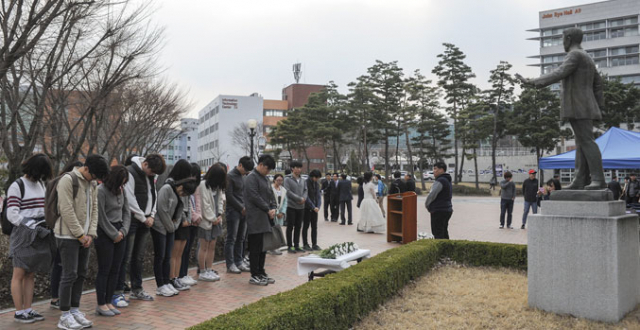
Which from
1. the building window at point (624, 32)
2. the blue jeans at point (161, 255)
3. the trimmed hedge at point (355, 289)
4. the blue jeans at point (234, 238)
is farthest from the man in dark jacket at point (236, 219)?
the building window at point (624, 32)

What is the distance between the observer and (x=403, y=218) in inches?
407

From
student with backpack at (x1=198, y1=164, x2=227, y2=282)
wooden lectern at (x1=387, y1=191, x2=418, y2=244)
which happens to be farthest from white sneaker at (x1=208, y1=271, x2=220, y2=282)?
wooden lectern at (x1=387, y1=191, x2=418, y2=244)

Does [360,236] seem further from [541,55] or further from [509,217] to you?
[541,55]

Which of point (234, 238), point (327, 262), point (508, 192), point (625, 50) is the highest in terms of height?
point (625, 50)

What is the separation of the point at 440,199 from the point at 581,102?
3268 millimetres

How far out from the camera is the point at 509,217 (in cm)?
1431

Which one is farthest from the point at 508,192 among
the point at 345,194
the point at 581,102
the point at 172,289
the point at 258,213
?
the point at 172,289

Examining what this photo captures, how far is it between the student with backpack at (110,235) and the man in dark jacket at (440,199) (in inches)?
196

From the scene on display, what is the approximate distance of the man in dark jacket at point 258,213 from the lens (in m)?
6.39

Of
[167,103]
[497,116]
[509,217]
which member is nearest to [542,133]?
[497,116]

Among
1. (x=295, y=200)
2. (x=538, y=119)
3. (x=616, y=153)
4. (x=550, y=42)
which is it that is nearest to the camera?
(x=295, y=200)

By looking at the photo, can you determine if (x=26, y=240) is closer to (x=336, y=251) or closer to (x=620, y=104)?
(x=336, y=251)

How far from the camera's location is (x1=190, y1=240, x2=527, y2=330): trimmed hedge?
11.7 ft

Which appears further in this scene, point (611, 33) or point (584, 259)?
point (611, 33)
